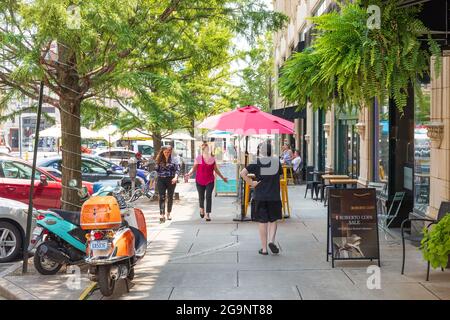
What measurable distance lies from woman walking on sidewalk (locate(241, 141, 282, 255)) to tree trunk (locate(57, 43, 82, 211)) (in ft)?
8.87

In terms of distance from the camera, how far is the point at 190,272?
832 cm

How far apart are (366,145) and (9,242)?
323 inches

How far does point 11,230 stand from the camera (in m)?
9.68

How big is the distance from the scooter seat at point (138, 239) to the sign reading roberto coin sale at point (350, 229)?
8.31 feet

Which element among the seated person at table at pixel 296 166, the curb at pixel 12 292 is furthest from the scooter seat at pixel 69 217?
the seated person at table at pixel 296 166

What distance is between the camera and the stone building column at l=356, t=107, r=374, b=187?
1413cm

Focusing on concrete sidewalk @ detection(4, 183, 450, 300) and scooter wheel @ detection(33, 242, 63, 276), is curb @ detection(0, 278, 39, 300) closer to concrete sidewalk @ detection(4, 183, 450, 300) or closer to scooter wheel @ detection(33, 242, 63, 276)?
concrete sidewalk @ detection(4, 183, 450, 300)

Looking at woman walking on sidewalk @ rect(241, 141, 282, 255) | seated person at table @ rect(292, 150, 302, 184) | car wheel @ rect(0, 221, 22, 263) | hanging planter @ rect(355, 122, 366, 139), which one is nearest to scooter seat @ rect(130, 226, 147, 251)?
woman walking on sidewalk @ rect(241, 141, 282, 255)

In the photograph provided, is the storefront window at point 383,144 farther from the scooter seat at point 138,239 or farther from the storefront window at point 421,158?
the scooter seat at point 138,239

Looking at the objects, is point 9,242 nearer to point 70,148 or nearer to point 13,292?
point 70,148

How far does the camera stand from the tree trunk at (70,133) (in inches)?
373

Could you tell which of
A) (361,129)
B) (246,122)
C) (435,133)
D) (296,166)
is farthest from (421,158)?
(296,166)
